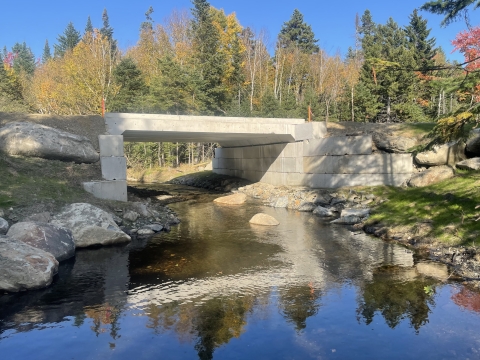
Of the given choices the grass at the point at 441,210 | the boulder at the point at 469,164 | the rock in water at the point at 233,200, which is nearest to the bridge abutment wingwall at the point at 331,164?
the grass at the point at 441,210

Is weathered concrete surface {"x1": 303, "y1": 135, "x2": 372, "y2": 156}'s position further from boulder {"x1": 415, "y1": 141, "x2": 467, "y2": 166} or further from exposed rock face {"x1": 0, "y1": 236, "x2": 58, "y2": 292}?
exposed rock face {"x1": 0, "y1": 236, "x2": 58, "y2": 292}

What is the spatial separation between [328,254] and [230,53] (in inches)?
1511

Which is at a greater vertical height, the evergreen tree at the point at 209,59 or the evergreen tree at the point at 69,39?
the evergreen tree at the point at 69,39

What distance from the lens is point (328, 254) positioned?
41.0ft

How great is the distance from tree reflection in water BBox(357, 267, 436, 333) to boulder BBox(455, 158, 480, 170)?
9.78 metres

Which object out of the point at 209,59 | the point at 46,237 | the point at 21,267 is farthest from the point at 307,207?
the point at 209,59

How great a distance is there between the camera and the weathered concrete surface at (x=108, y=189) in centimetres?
1773

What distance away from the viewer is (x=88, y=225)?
1348cm

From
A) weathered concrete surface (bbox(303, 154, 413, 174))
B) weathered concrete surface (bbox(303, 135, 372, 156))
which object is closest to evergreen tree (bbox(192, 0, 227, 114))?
weathered concrete surface (bbox(303, 135, 372, 156))

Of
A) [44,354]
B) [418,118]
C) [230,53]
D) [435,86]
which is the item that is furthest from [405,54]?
[44,354]

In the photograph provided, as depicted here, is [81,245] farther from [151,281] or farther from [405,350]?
[405,350]

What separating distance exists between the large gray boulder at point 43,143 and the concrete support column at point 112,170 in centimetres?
69

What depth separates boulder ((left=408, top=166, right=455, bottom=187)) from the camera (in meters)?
18.5

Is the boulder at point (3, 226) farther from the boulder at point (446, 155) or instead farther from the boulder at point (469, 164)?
the boulder at point (469, 164)
